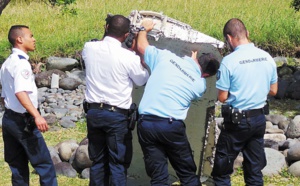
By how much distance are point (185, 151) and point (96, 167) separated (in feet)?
3.11

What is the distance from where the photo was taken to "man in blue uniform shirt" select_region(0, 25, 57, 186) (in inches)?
215

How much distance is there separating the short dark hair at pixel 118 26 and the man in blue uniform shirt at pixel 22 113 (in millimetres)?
780

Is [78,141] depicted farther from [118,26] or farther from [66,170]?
[118,26]

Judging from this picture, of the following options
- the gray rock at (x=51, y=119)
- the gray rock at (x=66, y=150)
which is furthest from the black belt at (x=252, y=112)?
the gray rock at (x=51, y=119)

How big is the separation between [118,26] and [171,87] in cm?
78

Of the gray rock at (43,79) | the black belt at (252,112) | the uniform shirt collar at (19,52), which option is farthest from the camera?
the gray rock at (43,79)

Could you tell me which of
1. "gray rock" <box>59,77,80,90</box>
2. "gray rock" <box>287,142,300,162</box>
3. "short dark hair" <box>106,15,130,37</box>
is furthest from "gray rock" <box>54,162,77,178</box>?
"gray rock" <box>59,77,80,90</box>

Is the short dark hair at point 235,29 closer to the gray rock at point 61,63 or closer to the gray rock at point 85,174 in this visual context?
the gray rock at point 85,174

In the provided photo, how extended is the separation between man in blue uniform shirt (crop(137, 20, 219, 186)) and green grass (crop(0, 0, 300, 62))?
8.41 m

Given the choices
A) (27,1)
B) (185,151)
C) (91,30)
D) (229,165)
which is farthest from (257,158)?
(27,1)

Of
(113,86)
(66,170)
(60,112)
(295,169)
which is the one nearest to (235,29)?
(113,86)

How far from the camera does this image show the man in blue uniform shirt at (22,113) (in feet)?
17.9

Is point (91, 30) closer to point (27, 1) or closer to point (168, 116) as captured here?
point (27, 1)

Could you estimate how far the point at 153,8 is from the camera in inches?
694
